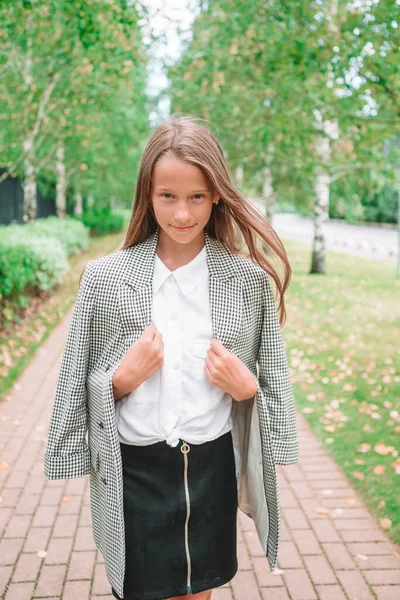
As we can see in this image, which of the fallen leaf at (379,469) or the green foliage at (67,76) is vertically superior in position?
the green foliage at (67,76)

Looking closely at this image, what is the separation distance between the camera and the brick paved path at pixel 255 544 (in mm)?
3193

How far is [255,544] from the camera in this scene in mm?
3672

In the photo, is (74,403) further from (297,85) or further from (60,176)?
(60,176)

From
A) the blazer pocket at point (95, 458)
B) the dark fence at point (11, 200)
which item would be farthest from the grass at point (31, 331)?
the blazer pocket at point (95, 458)

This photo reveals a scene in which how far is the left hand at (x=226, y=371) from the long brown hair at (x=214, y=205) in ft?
0.93

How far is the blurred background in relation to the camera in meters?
6.34

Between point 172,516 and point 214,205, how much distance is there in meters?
1.02

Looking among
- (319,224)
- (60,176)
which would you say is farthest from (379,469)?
(60,176)


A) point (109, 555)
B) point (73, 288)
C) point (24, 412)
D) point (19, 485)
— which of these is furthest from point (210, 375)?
point (73, 288)

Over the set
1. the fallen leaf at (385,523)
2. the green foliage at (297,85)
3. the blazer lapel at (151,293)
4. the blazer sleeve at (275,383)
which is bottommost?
the fallen leaf at (385,523)

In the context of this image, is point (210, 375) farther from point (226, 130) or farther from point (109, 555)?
point (226, 130)

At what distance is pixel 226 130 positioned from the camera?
17203 millimetres

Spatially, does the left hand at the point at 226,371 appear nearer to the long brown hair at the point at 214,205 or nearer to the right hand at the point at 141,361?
the right hand at the point at 141,361

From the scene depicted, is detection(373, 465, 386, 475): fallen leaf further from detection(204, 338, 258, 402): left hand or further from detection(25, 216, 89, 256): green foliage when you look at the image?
detection(25, 216, 89, 256): green foliage
